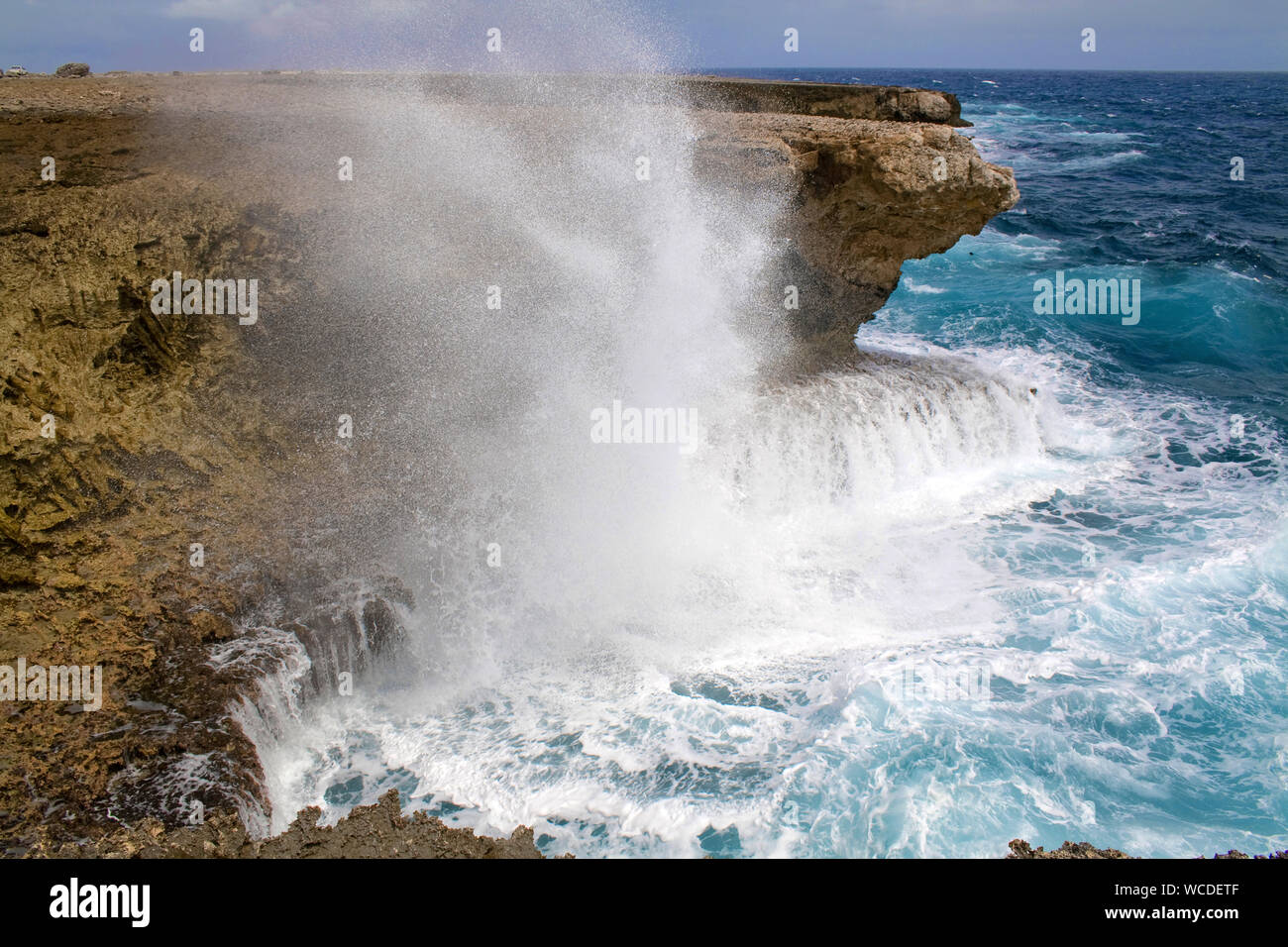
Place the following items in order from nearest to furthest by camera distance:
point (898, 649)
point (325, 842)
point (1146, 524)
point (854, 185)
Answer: point (325, 842) < point (898, 649) < point (854, 185) < point (1146, 524)

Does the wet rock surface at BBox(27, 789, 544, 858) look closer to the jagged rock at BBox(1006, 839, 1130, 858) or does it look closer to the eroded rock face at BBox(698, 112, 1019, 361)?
the jagged rock at BBox(1006, 839, 1130, 858)

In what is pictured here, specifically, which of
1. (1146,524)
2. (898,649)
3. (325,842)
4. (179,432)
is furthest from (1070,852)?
(179,432)

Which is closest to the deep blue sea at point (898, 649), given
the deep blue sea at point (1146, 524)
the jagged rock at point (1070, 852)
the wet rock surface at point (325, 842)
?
the deep blue sea at point (1146, 524)

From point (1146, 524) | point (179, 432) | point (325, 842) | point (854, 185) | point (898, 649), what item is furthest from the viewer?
point (1146, 524)

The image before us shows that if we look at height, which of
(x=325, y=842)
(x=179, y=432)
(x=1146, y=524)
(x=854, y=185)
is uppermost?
(x=854, y=185)

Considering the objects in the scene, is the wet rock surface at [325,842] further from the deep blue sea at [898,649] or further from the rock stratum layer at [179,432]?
the deep blue sea at [898,649]

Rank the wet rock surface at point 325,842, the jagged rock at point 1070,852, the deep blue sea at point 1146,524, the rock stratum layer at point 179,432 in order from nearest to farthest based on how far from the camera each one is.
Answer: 1. the jagged rock at point 1070,852
2. the wet rock surface at point 325,842
3. the rock stratum layer at point 179,432
4. the deep blue sea at point 1146,524

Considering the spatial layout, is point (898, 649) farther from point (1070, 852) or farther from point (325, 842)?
point (325, 842)
